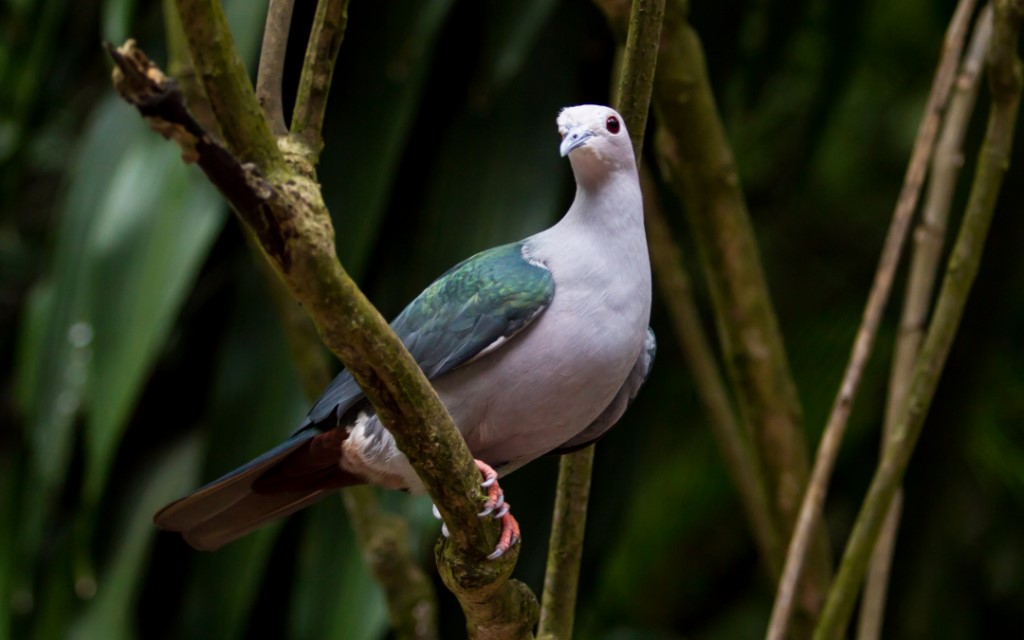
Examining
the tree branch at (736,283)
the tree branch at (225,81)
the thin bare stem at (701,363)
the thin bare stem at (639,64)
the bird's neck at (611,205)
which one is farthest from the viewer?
the thin bare stem at (701,363)

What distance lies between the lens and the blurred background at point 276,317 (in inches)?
120

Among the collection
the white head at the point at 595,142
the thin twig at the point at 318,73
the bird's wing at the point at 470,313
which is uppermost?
the thin twig at the point at 318,73

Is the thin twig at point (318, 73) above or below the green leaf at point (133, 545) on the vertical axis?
above

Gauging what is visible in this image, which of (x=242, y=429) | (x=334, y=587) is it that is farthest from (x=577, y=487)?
(x=242, y=429)

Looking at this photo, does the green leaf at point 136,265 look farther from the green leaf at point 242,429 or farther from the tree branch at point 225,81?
the tree branch at point 225,81

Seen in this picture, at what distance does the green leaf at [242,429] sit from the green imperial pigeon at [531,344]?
1.16m

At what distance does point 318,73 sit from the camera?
1.47 meters

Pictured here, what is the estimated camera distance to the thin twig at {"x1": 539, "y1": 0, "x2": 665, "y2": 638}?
Answer: 65.9 inches

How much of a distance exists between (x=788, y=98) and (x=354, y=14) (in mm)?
2164

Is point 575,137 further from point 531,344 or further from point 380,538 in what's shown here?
point 380,538

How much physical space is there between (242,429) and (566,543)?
4.75 feet

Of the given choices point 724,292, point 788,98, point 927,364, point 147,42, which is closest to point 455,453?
point 927,364

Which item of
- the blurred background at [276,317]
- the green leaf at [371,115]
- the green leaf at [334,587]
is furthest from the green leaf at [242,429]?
the green leaf at [371,115]

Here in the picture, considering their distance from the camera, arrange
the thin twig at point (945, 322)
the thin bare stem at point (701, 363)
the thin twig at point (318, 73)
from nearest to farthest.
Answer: the thin twig at point (318, 73)
the thin twig at point (945, 322)
the thin bare stem at point (701, 363)
